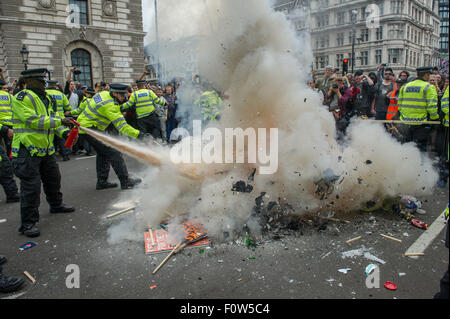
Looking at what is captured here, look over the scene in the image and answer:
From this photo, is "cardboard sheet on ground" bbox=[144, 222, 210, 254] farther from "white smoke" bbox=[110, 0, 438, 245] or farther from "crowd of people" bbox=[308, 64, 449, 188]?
"crowd of people" bbox=[308, 64, 449, 188]

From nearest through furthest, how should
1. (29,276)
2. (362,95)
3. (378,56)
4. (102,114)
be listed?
1. (29,276)
2. (102,114)
3. (362,95)
4. (378,56)

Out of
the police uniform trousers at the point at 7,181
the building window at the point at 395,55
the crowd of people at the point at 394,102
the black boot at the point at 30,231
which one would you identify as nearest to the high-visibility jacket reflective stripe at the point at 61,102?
the police uniform trousers at the point at 7,181

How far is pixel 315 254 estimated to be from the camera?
3.00 metres

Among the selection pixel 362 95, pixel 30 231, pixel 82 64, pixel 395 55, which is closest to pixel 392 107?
pixel 362 95

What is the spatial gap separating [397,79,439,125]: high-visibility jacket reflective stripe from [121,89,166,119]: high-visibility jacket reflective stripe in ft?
17.7

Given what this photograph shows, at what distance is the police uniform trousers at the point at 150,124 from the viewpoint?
23.7 ft

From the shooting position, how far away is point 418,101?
5.29m

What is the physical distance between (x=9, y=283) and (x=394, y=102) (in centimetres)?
801

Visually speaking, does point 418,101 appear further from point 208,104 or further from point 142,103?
point 142,103

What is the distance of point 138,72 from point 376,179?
2121 centimetres

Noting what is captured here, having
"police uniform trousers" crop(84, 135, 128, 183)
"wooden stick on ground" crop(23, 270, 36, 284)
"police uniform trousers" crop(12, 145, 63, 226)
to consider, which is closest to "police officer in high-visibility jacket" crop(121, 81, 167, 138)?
"police uniform trousers" crop(84, 135, 128, 183)

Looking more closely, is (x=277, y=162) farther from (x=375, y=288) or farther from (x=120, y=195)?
(x=120, y=195)

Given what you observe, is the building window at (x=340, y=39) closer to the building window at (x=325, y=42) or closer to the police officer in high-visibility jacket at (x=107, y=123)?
the building window at (x=325, y=42)
